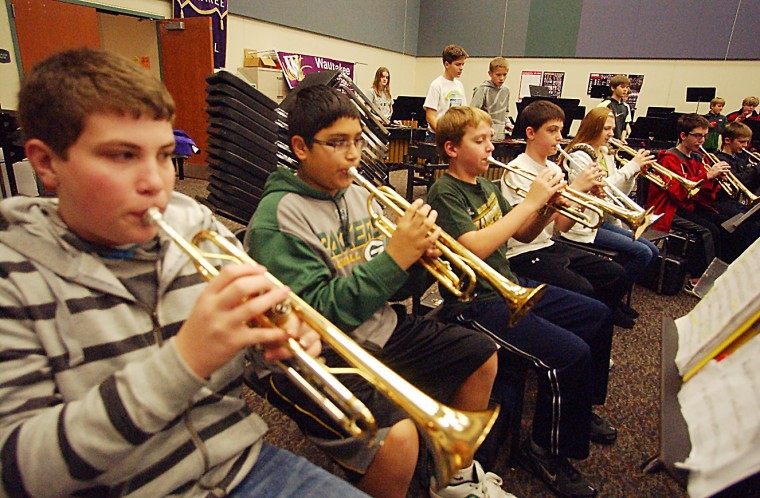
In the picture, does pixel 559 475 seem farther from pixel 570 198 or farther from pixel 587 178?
pixel 587 178

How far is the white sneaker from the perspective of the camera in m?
1.45

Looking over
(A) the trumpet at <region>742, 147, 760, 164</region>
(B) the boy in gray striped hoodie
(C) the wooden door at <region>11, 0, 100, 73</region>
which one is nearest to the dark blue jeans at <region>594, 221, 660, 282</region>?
(B) the boy in gray striped hoodie

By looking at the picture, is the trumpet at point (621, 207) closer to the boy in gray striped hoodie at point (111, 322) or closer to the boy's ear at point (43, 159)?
the boy in gray striped hoodie at point (111, 322)

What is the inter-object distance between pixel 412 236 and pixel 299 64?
7.55 metres

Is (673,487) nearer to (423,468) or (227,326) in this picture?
(423,468)

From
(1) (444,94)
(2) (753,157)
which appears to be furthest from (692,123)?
(1) (444,94)

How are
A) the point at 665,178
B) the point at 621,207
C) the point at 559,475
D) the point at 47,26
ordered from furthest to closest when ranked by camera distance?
the point at 47,26 < the point at 665,178 < the point at 621,207 < the point at 559,475

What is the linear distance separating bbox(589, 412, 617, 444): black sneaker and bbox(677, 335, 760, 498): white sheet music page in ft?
3.78

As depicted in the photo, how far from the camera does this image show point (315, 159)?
1.46 metres

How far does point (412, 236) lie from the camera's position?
1.28 m

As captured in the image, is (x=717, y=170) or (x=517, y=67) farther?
(x=517, y=67)

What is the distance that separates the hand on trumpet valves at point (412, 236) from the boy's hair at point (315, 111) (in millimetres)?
419

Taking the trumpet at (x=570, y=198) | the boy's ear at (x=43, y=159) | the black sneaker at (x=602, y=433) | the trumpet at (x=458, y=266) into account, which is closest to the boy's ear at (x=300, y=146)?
the trumpet at (x=458, y=266)

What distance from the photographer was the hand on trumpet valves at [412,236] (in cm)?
126
